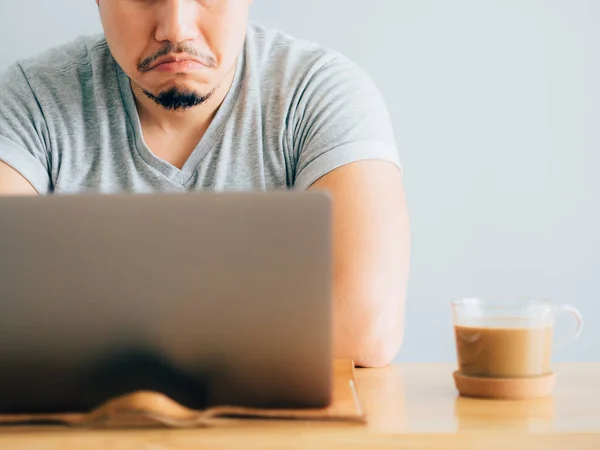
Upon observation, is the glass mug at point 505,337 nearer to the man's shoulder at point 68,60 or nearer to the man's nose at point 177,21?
the man's nose at point 177,21

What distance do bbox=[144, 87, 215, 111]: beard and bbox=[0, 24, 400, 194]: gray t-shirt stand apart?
0.08 metres

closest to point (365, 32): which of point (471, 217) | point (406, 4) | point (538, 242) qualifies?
point (406, 4)

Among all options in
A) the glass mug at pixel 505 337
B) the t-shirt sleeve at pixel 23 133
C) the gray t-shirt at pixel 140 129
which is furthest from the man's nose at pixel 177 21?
the glass mug at pixel 505 337

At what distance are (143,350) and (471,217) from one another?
1360 millimetres

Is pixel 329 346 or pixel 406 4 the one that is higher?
pixel 406 4

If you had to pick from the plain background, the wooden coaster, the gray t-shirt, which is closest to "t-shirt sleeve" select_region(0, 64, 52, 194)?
the gray t-shirt

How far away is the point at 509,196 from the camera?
1866 millimetres

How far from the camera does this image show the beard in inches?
56.2

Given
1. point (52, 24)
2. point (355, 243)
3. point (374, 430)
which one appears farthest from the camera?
point (52, 24)

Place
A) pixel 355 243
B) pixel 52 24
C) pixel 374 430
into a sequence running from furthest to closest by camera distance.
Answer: pixel 52 24 < pixel 355 243 < pixel 374 430

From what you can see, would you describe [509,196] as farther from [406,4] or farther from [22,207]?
[22,207]

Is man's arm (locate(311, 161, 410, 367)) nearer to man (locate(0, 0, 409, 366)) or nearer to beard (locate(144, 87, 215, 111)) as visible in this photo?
man (locate(0, 0, 409, 366))

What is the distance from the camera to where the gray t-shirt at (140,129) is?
1467mm

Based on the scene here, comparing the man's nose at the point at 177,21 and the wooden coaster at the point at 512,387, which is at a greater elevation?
the man's nose at the point at 177,21
